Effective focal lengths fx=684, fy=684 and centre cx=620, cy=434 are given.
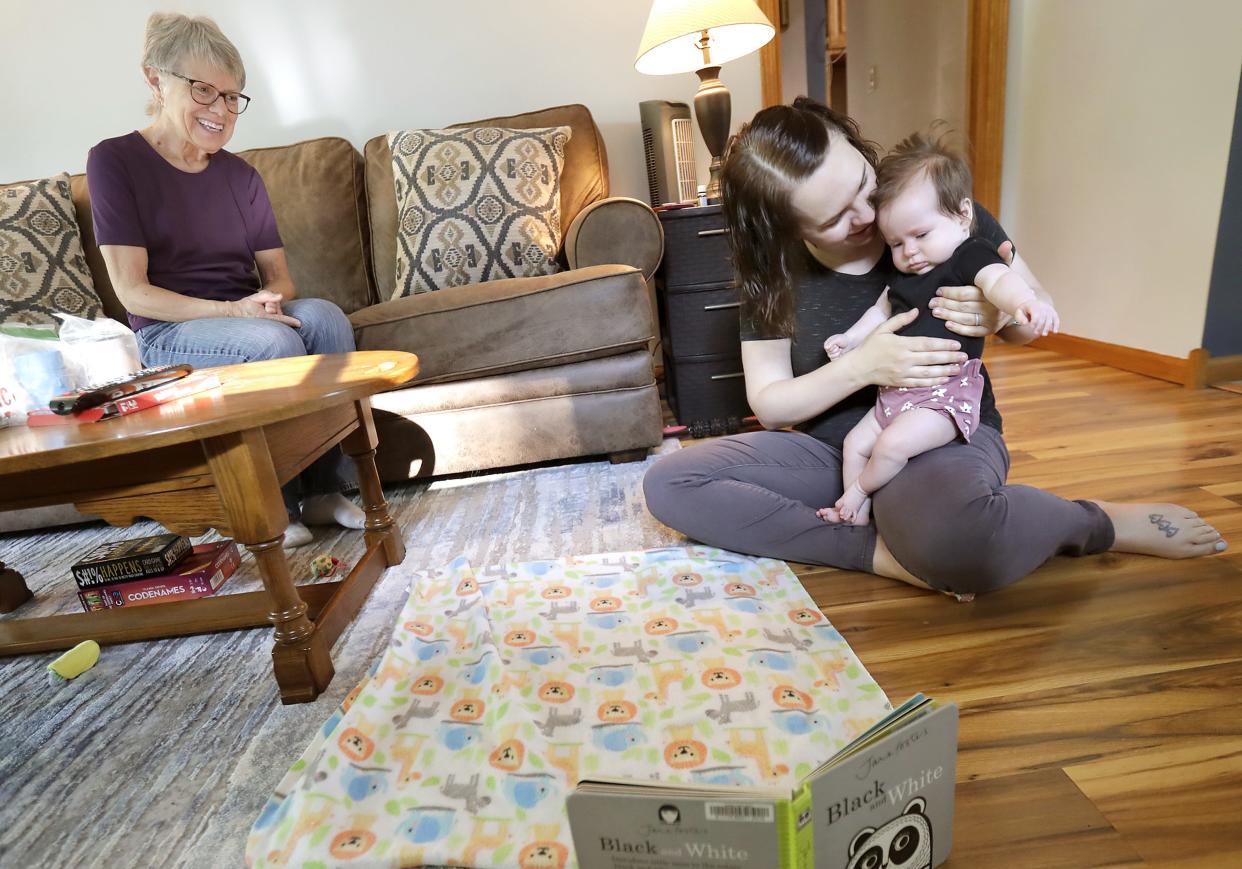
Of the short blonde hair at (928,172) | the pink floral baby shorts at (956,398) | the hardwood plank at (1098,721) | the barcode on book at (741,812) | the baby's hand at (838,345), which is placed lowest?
the hardwood plank at (1098,721)

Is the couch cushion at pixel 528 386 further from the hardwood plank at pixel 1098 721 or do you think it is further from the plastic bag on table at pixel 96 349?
the hardwood plank at pixel 1098 721

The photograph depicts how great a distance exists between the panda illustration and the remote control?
Answer: 1.10m

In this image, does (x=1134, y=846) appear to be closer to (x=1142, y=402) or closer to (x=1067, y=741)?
(x=1067, y=741)

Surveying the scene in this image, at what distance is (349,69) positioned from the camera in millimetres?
2463

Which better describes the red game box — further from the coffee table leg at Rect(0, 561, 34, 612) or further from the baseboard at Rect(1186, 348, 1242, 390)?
the baseboard at Rect(1186, 348, 1242, 390)

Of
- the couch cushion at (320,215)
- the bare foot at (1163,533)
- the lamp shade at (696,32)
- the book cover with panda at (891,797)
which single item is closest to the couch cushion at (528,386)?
the couch cushion at (320,215)

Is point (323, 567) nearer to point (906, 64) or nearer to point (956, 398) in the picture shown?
point (956, 398)

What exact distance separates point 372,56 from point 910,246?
2241mm

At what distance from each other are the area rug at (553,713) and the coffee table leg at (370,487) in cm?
21

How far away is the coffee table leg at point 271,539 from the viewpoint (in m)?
0.91

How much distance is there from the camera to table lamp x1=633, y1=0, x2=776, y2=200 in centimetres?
187

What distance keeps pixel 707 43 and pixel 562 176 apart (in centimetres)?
59

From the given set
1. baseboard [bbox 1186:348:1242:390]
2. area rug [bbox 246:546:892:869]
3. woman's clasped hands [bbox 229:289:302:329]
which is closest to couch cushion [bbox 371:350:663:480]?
woman's clasped hands [bbox 229:289:302:329]

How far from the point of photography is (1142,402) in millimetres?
1854
